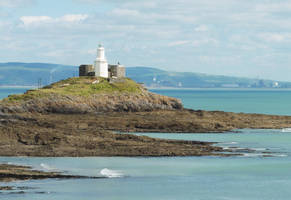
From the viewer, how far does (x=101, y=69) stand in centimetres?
10450

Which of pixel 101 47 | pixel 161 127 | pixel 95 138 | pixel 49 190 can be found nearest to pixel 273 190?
pixel 49 190

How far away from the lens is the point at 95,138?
50938 millimetres

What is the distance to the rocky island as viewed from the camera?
47.1m

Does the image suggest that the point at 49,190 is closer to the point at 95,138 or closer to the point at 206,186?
the point at 206,186

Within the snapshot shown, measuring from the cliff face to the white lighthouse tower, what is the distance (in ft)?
14.0

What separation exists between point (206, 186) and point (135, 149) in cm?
1141

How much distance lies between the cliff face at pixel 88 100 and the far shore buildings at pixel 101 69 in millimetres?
4392

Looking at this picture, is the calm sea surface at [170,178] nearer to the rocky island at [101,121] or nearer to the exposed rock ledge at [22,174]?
the exposed rock ledge at [22,174]

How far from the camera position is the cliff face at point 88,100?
285 ft

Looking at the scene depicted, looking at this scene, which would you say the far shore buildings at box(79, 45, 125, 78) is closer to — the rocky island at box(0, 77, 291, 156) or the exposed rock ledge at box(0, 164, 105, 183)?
Result: the rocky island at box(0, 77, 291, 156)

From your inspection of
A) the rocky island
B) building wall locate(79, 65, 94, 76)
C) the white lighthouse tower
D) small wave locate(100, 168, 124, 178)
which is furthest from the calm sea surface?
building wall locate(79, 65, 94, 76)

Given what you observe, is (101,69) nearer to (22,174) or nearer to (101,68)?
(101,68)

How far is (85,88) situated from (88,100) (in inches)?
225

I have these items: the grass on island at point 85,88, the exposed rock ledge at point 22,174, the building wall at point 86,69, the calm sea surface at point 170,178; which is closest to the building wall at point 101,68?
the building wall at point 86,69
